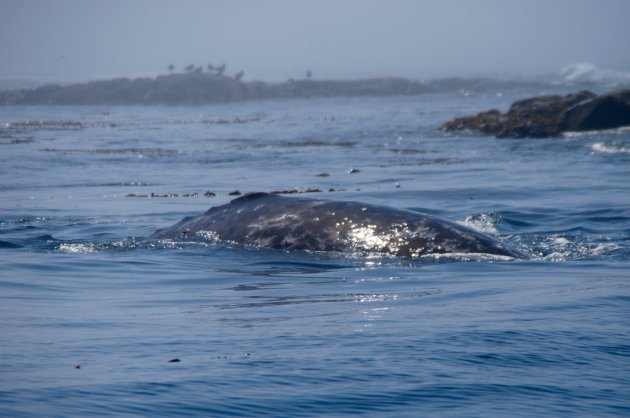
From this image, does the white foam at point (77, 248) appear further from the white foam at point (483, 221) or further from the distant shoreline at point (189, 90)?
the distant shoreline at point (189, 90)

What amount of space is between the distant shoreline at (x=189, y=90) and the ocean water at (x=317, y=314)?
57.5 m

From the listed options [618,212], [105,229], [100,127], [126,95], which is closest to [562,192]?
[618,212]

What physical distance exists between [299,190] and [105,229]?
570 cm

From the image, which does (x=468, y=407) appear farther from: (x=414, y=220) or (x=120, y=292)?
(x=414, y=220)

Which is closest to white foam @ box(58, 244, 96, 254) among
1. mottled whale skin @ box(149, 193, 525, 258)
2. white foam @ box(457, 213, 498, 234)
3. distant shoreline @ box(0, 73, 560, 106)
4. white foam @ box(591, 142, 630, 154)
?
mottled whale skin @ box(149, 193, 525, 258)

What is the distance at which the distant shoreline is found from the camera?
77.4m

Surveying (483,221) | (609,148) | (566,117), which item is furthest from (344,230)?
(566,117)

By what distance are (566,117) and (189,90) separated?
55544mm

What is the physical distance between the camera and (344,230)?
33.0 ft

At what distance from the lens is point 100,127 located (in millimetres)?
42781

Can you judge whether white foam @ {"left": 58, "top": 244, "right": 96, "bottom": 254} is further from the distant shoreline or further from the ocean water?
the distant shoreline

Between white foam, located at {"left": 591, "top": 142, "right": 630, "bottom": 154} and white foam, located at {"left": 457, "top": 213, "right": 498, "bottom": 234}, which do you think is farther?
white foam, located at {"left": 591, "top": 142, "right": 630, "bottom": 154}

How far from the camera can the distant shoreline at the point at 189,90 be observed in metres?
77.4

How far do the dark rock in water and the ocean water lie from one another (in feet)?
38.7
